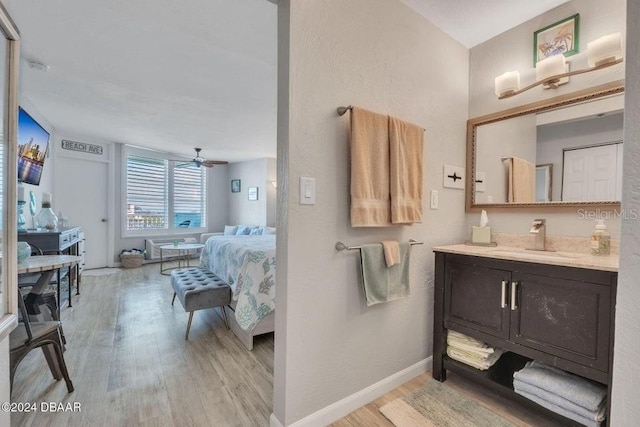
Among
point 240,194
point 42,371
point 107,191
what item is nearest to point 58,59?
point 42,371

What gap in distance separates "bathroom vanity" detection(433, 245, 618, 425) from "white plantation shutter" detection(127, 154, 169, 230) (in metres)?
6.14

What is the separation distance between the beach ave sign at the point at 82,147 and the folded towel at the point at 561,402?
21.8 feet

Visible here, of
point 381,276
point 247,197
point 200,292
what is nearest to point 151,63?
point 200,292

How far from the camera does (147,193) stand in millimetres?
5953

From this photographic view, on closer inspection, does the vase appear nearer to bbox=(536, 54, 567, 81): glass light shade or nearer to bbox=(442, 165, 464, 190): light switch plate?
bbox=(442, 165, 464, 190): light switch plate

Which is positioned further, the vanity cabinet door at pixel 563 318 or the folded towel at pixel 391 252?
the folded towel at pixel 391 252

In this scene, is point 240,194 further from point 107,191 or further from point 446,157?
A: point 446,157

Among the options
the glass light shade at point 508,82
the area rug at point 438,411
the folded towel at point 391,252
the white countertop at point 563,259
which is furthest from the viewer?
the glass light shade at point 508,82

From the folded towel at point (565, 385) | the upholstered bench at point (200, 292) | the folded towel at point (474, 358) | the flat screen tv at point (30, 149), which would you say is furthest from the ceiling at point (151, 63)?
the folded towel at point (565, 385)

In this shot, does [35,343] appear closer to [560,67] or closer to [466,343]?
[466,343]

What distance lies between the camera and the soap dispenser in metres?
1.46

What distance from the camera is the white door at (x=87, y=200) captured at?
15.5 feet

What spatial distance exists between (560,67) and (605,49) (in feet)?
0.64

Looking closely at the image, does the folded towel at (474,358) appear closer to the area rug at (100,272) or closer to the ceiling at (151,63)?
the ceiling at (151,63)
